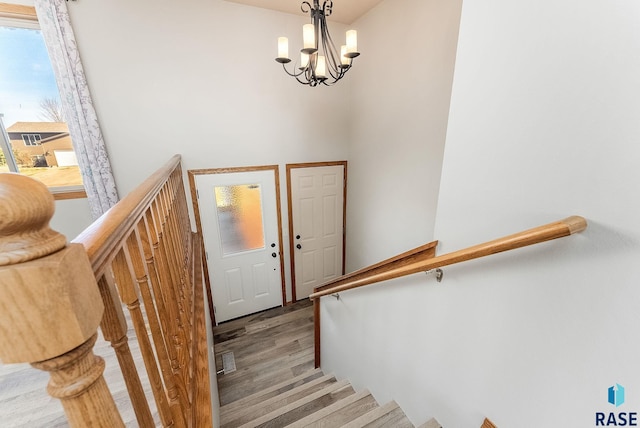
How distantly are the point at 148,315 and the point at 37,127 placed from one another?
2736 millimetres

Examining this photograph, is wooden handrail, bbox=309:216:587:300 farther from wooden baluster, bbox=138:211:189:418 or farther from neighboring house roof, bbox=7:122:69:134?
neighboring house roof, bbox=7:122:69:134

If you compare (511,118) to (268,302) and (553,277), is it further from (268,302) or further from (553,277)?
(268,302)

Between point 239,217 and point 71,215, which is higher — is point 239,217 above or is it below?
below

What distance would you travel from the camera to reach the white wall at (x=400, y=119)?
222 cm

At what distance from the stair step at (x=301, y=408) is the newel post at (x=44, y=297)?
76.1 inches

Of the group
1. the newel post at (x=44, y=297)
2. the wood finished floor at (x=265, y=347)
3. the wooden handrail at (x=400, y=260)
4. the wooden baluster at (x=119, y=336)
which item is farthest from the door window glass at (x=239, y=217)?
the newel post at (x=44, y=297)

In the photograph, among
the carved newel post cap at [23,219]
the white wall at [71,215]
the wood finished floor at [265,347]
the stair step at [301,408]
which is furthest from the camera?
the wood finished floor at [265,347]

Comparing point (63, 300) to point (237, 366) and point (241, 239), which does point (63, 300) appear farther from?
point (241, 239)

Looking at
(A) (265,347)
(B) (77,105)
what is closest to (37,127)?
(B) (77,105)

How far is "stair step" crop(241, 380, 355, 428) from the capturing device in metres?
1.90

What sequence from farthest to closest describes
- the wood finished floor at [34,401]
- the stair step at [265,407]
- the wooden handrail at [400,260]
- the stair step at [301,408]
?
the stair step at [265,407] < the stair step at [301,408] < the wooden handrail at [400,260] < the wood finished floor at [34,401]

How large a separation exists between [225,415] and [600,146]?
2.72m

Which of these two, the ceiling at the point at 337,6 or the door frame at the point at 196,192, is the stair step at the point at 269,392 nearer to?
the door frame at the point at 196,192

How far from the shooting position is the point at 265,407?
2176 millimetres
